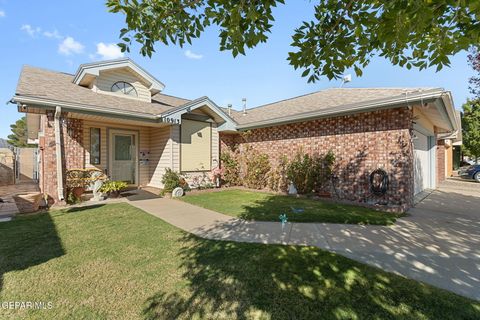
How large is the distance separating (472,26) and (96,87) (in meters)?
11.6

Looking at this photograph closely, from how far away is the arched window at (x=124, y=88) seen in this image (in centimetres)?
1050

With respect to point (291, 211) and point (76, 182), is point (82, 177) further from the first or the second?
point (291, 211)

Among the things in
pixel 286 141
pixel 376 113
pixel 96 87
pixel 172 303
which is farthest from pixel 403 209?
pixel 96 87

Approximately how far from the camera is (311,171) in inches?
358

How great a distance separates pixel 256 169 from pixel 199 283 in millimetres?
8494

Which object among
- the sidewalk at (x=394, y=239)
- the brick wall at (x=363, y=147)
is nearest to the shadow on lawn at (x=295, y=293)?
the sidewalk at (x=394, y=239)

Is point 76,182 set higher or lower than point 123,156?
lower

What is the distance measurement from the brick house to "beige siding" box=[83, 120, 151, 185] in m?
0.04

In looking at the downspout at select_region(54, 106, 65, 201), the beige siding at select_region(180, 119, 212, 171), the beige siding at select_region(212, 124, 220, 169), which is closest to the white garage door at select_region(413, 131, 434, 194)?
the beige siding at select_region(212, 124, 220, 169)

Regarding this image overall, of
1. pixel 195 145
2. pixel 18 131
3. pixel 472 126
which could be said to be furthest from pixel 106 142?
pixel 18 131

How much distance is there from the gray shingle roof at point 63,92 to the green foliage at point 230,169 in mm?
4005

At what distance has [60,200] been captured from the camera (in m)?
7.52

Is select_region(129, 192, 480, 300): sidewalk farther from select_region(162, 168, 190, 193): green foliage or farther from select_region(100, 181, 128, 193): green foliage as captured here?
select_region(100, 181, 128, 193): green foliage

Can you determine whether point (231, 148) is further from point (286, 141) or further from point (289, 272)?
point (289, 272)
